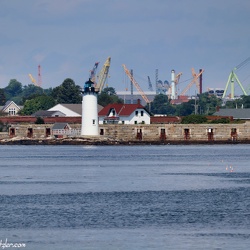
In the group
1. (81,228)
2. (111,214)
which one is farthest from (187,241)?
(111,214)

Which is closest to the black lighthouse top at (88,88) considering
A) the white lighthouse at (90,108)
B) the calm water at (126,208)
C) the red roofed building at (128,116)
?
the white lighthouse at (90,108)

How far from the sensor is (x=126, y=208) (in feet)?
144

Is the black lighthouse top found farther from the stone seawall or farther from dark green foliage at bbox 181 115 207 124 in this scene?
dark green foliage at bbox 181 115 207 124

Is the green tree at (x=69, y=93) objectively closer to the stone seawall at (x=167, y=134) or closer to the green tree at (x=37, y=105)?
the green tree at (x=37, y=105)

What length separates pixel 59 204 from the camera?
149 ft

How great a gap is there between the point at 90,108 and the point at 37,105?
200 ft

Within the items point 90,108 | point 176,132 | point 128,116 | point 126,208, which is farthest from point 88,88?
point 126,208

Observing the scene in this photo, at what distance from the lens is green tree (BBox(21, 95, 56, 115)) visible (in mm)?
179000

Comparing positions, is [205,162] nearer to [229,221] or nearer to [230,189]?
[230,189]

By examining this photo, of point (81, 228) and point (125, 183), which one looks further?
point (125, 183)

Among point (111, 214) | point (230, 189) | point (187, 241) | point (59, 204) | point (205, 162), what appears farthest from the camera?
point (205, 162)

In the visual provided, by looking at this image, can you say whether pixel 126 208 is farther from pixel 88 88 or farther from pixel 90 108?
pixel 90 108

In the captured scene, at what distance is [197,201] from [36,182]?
1537 centimetres

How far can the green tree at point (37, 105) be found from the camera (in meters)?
179
